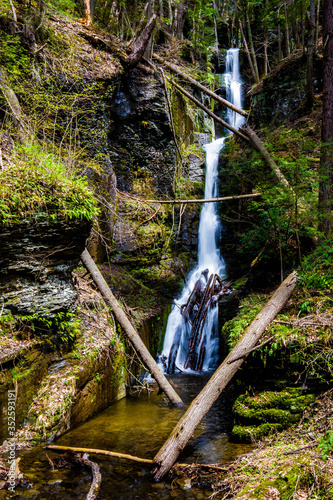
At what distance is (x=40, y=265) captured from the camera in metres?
4.78

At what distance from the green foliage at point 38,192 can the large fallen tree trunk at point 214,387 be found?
11.3 ft

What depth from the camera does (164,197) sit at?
1141 cm

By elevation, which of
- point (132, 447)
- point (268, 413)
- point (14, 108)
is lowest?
point (132, 447)

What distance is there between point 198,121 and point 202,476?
1505 centimetres

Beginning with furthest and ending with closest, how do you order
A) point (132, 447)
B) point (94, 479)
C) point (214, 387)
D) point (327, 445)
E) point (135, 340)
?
point (135, 340) < point (214, 387) < point (132, 447) < point (94, 479) < point (327, 445)

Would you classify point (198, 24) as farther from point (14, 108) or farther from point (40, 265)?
point (40, 265)

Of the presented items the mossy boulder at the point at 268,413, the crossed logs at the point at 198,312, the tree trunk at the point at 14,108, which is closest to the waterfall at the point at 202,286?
the crossed logs at the point at 198,312

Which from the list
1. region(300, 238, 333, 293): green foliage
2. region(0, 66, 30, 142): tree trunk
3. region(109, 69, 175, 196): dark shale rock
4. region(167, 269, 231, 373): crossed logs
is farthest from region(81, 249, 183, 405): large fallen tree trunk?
region(109, 69, 175, 196): dark shale rock

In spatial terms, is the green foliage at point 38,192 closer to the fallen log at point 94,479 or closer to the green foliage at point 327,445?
the fallen log at point 94,479

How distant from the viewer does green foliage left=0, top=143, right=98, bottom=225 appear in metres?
4.36

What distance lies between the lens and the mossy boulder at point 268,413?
4270 millimetres

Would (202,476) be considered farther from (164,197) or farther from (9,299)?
(164,197)

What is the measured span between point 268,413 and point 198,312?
513 centimetres

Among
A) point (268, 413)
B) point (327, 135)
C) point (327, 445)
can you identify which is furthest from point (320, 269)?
point (327, 445)
